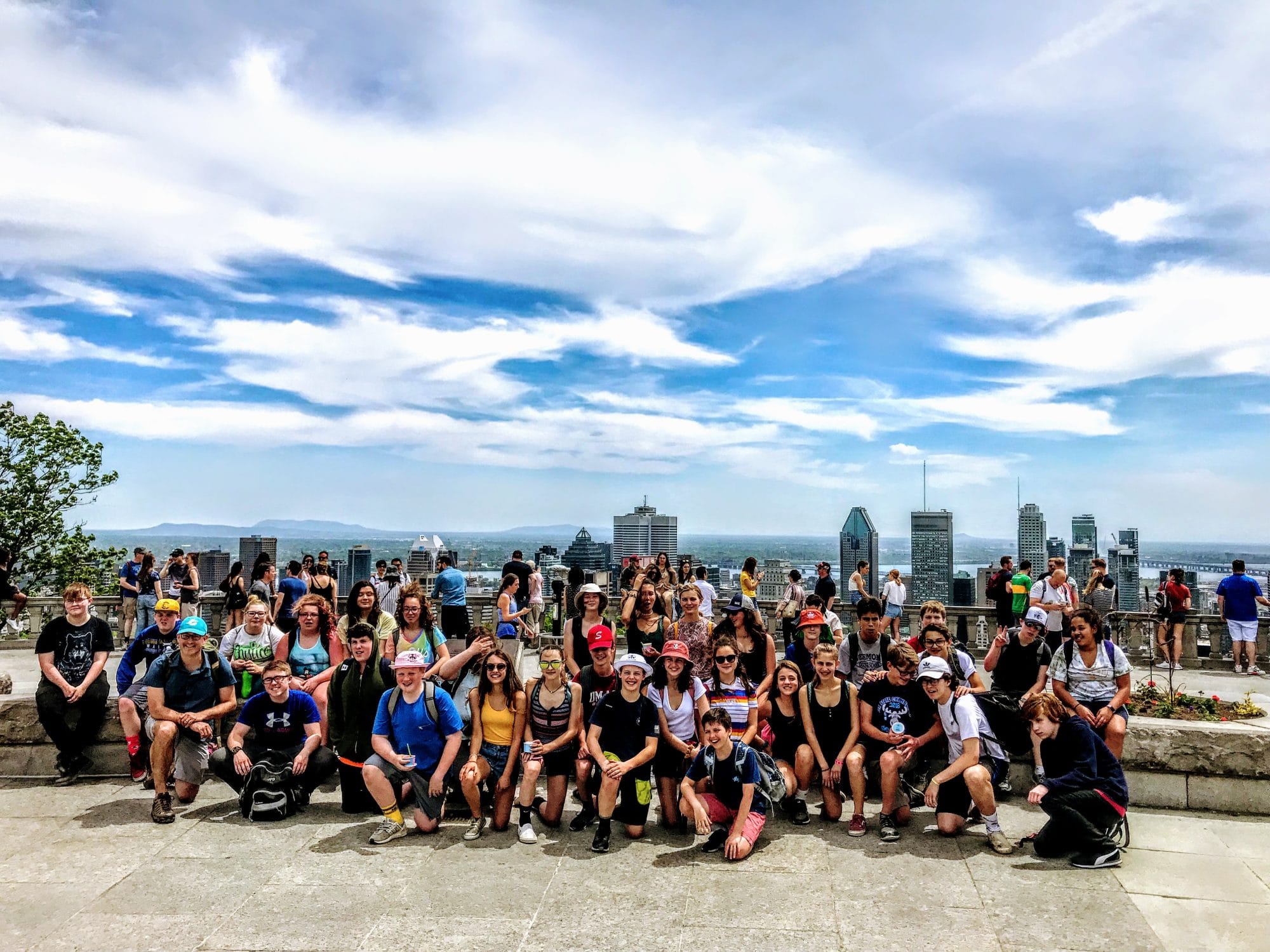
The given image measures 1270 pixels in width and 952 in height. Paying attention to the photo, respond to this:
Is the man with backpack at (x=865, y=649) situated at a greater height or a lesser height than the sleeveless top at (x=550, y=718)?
greater

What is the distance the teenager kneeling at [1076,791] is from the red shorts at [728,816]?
177 centimetres

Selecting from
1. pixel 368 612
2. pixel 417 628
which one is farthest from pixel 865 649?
pixel 368 612

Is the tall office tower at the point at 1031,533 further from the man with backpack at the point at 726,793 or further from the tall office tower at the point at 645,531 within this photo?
the man with backpack at the point at 726,793

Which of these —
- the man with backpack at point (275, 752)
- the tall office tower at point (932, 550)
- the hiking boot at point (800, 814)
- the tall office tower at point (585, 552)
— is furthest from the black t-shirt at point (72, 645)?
the tall office tower at point (932, 550)

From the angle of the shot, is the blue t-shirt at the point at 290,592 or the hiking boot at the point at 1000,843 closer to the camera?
the hiking boot at the point at 1000,843

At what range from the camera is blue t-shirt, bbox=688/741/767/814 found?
573 centimetres

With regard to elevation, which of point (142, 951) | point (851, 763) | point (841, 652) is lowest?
point (142, 951)

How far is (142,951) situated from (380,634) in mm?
3347

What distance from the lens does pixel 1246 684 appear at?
12938mm

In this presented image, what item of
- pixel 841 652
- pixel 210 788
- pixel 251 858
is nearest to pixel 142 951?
pixel 251 858

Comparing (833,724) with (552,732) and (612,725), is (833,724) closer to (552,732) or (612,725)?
(612,725)

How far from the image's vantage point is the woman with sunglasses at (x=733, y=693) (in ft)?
21.4

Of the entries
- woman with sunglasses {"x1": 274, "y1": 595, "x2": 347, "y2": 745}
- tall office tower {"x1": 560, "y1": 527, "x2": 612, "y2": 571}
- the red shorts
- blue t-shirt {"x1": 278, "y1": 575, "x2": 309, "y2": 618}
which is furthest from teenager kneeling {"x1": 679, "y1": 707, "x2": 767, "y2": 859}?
tall office tower {"x1": 560, "y1": 527, "x2": 612, "y2": 571}

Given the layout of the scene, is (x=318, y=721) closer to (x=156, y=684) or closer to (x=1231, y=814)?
(x=156, y=684)
